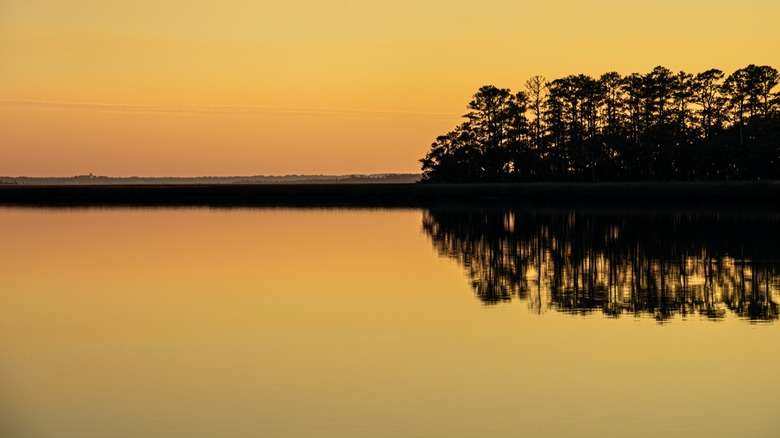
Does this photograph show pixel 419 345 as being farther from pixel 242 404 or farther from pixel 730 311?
pixel 730 311

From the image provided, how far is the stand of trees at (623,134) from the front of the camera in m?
96.8

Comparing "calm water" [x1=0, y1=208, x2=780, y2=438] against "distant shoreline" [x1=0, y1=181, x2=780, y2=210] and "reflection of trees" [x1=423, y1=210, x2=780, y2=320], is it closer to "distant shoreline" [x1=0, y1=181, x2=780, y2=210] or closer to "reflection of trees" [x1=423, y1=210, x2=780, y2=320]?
"reflection of trees" [x1=423, y1=210, x2=780, y2=320]

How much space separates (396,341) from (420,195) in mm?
86827

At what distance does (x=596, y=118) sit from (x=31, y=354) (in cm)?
9507

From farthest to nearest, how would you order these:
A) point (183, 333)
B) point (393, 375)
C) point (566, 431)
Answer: point (183, 333), point (393, 375), point (566, 431)

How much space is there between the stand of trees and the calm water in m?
54.0

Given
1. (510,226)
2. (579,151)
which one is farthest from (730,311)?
(579,151)

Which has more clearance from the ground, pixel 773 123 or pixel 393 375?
pixel 773 123

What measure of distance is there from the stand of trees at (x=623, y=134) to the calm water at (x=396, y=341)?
54020mm

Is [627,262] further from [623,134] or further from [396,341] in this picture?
[623,134]

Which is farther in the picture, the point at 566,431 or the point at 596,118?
the point at 596,118

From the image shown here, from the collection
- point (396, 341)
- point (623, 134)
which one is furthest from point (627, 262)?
point (623, 134)

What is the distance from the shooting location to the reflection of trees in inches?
1088

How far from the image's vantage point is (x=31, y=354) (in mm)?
21250
